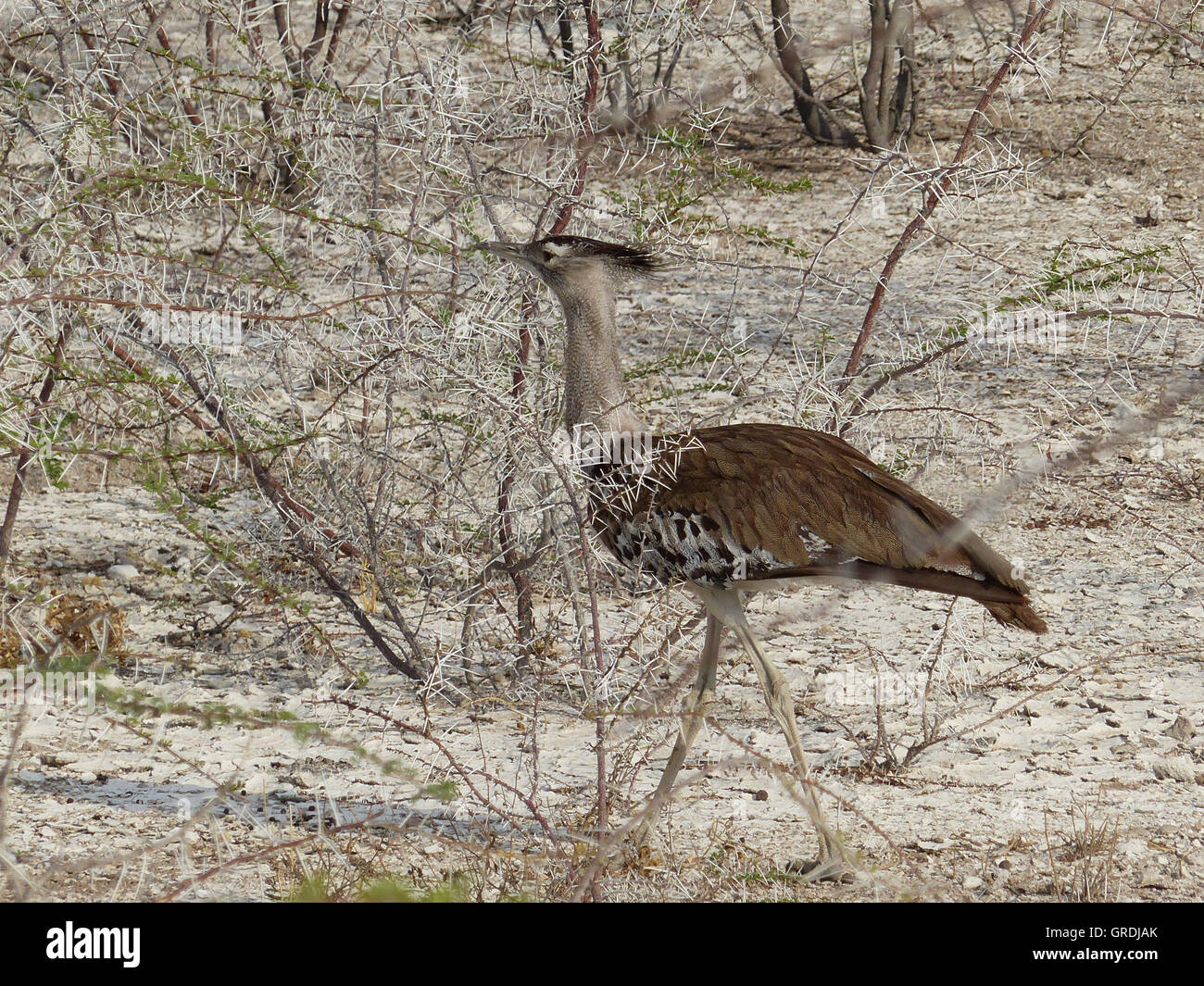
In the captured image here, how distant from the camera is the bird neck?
414 cm

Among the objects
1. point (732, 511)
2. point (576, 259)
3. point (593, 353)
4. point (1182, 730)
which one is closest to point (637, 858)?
point (732, 511)

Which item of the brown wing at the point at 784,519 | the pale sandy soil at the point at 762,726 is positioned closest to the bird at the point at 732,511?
the brown wing at the point at 784,519

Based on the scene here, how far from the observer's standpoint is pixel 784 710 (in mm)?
4012

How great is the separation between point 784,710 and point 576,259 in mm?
1379

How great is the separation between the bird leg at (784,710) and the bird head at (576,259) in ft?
3.11

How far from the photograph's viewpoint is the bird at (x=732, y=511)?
370cm

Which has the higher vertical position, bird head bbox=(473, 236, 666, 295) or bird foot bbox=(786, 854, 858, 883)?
bird head bbox=(473, 236, 666, 295)

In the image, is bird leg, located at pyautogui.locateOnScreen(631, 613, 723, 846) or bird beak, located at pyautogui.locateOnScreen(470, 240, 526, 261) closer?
bird leg, located at pyautogui.locateOnScreen(631, 613, 723, 846)

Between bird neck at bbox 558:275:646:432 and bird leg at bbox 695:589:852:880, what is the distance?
0.57 meters

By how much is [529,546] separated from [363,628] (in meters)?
0.62

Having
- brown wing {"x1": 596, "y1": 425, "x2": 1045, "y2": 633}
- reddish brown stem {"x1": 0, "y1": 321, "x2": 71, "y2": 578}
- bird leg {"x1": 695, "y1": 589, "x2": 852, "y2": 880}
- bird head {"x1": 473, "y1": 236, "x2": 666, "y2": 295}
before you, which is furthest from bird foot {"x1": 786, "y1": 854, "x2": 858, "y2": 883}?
reddish brown stem {"x1": 0, "y1": 321, "x2": 71, "y2": 578}

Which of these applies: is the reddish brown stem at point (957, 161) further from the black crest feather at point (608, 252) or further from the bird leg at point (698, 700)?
the bird leg at point (698, 700)

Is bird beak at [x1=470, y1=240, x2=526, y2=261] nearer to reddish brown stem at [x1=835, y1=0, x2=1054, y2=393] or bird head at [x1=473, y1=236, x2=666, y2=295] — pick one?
bird head at [x1=473, y1=236, x2=666, y2=295]
